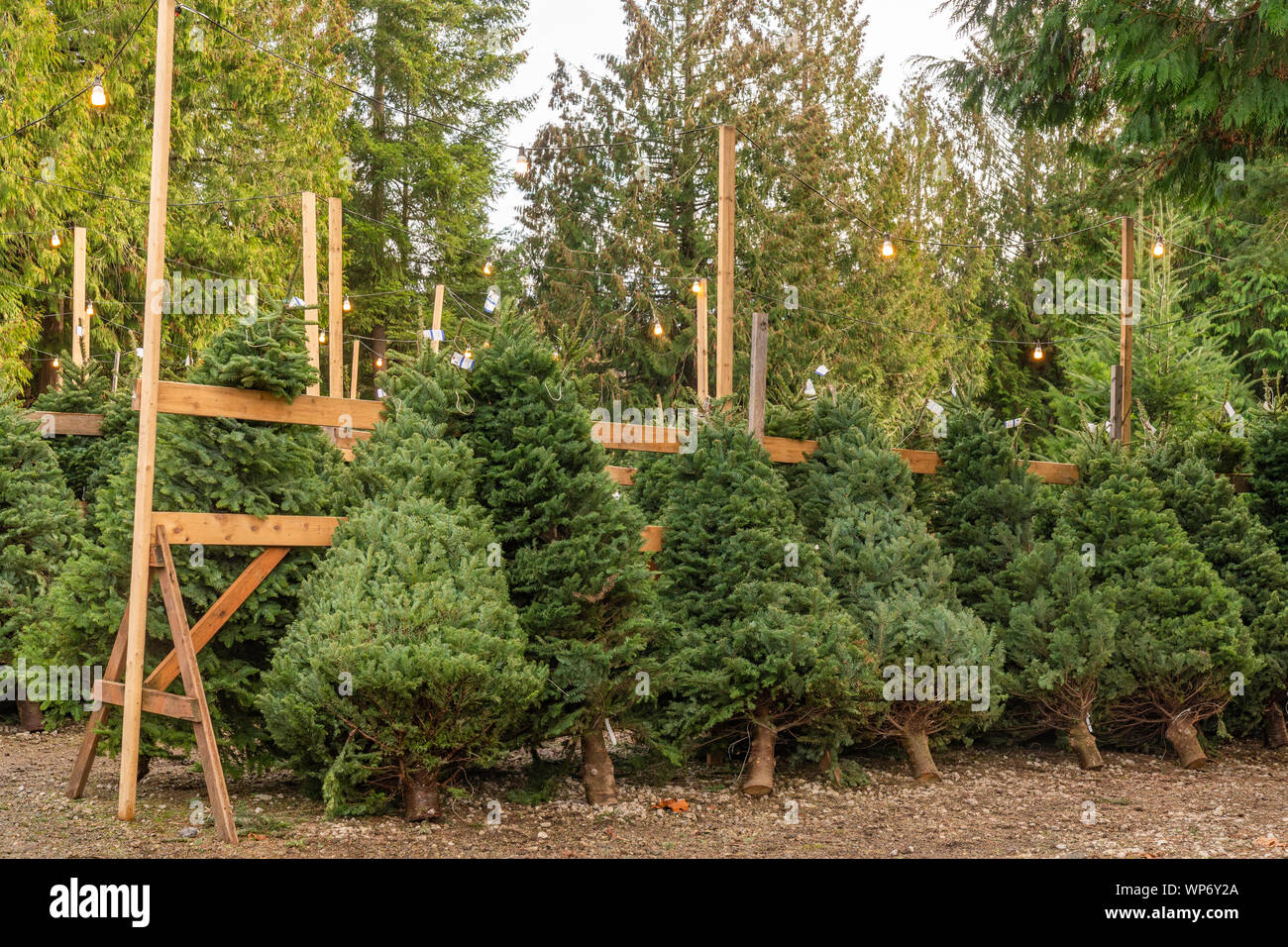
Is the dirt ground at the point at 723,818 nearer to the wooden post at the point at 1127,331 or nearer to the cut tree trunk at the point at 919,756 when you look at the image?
the cut tree trunk at the point at 919,756

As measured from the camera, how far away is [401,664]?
546 cm

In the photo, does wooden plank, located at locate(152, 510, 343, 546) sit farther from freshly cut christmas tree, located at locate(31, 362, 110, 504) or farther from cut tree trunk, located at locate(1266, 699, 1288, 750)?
cut tree trunk, located at locate(1266, 699, 1288, 750)

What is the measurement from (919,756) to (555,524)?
2945 millimetres

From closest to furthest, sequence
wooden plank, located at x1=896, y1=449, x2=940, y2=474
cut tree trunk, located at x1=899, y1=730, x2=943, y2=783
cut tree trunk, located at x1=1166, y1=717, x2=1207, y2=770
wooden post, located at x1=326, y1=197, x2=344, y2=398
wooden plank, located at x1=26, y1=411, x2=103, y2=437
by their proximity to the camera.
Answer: cut tree trunk, located at x1=899, y1=730, x2=943, y2=783
cut tree trunk, located at x1=1166, y1=717, x2=1207, y2=770
wooden plank, located at x1=896, y1=449, x2=940, y2=474
wooden plank, located at x1=26, y1=411, x2=103, y2=437
wooden post, located at x1=326, y1=197, x2=344, y2=398

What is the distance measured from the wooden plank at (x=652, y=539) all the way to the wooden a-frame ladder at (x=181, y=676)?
7.59 ft

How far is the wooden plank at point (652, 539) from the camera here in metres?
7.45

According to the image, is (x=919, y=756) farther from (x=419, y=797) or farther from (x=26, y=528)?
(x=26, y=528)

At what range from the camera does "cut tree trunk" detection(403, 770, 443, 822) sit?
19.0ft

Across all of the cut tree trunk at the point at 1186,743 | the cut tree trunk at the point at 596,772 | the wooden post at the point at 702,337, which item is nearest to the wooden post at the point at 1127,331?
the cut tree trunk at the point at 1186,743

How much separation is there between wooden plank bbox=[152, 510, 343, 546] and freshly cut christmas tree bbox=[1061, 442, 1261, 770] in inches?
218

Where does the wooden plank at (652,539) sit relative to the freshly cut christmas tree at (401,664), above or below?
above

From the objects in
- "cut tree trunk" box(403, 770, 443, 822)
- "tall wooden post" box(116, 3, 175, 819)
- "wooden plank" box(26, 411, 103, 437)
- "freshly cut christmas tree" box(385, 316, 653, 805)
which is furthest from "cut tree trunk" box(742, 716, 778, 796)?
"wooden plank" box(26, 411, 103, 437)
